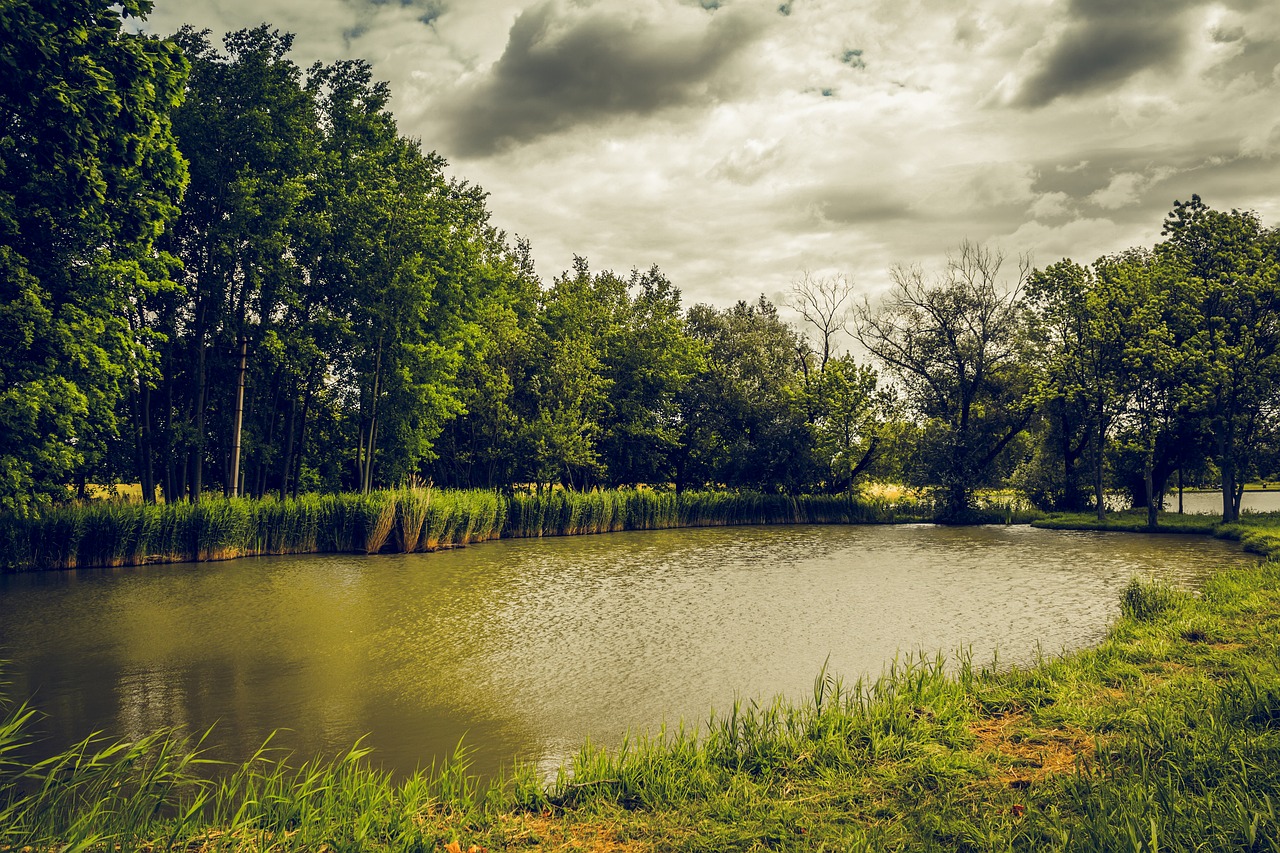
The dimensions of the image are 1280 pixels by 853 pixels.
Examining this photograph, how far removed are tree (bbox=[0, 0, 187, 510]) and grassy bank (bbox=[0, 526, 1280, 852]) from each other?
23.1 feet

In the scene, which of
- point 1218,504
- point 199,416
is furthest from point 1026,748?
point 1218,504

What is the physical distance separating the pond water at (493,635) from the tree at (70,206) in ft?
10.8

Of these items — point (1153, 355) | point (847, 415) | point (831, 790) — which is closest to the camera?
point (831, 790)

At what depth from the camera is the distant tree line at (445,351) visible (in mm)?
13000

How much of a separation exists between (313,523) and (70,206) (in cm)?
1002

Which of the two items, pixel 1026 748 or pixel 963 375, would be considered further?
pixel 963 375

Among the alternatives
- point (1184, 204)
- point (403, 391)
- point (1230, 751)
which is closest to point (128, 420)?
point (403, 391)

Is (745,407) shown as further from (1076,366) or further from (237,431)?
(237,431)

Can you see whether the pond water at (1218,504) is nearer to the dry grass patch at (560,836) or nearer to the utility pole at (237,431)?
the dry grass patch at (560,836)

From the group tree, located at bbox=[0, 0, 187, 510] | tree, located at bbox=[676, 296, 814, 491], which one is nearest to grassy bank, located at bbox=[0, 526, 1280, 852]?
tree, located at bbox=[0, 0, 187, 510]

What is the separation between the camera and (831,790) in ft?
14.2

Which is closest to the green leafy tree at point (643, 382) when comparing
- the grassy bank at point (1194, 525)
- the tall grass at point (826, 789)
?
the grassy bank at point (1194, 525)

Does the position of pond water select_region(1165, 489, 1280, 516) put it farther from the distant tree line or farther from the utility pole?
the utility pole

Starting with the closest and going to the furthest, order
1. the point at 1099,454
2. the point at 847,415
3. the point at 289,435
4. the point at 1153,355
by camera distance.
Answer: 1. the point at 1153,355
2. the point at 289,435
3. the point at 1099,454
4. the point at 847,415
